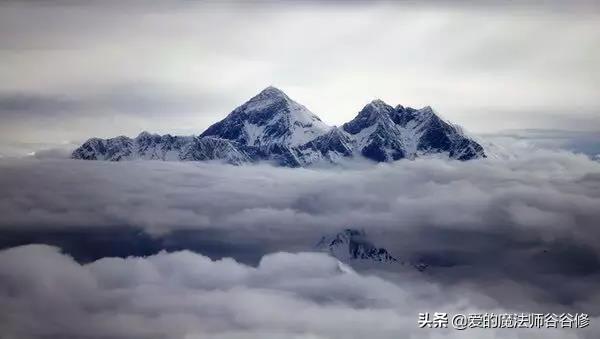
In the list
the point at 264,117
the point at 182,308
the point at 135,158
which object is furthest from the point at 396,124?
the point at 182,308

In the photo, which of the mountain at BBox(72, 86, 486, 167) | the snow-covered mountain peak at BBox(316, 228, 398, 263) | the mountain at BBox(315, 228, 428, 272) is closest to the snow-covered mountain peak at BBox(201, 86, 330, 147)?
the mountain at BBox(72, 86, 486, 167)

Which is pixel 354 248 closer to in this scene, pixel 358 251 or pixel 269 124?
pixel 358 251

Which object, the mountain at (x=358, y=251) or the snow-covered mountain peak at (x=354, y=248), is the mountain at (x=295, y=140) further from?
the snow-covered mountain peak at (x=354, y=248)

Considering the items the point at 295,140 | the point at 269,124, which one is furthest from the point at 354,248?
the point at 269,124

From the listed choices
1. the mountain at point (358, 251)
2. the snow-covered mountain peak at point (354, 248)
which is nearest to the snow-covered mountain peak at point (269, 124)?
the mountain at point (358, 251)

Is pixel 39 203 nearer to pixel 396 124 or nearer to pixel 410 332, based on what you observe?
pixel 410 332

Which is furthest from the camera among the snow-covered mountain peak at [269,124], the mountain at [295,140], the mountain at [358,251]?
the snow-covered mountain peak at [269,124]

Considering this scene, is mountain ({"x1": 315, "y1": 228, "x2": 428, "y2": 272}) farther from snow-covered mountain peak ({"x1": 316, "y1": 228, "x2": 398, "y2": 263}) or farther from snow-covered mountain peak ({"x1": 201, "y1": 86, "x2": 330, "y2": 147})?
snow-covered mountain peak ({"x1": 201, "y1": 86, "x2": 330, "y2": 147})
